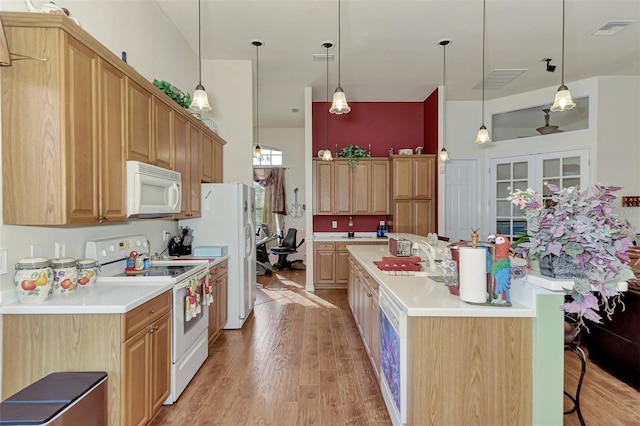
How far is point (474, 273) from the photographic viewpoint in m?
1.74

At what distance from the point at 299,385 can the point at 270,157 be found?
6.47 metres

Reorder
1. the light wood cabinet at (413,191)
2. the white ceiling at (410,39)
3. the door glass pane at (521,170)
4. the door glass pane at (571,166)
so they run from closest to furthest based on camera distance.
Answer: the white ceiling at (410,39), the door glass pane at (571,166), the light wood cabinet at (413,191), the door glass pane at (521,170)

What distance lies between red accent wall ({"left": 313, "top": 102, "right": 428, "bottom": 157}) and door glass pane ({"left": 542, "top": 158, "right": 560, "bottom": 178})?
1.98m

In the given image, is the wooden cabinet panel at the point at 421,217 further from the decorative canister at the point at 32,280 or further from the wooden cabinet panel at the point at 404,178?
the decorative canister at the point at 32,280

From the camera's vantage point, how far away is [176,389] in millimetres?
2404

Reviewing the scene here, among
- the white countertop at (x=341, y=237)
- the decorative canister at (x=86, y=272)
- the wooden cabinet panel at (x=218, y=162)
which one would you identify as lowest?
the white countertop at (x=341, y=237)

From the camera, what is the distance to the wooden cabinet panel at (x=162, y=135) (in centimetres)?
265

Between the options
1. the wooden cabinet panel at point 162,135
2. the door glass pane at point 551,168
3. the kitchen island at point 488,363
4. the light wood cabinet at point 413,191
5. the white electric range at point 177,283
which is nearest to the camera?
the kitchen island at point 488,363

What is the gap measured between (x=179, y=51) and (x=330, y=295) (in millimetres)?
4050

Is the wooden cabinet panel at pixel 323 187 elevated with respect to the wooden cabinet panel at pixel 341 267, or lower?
elevated

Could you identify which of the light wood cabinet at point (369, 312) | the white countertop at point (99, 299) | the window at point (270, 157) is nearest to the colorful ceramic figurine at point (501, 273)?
the light wood cabinet at point (369, 312)

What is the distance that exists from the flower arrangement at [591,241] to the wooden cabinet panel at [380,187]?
14.7 feet

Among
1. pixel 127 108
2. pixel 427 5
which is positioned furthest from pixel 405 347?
pixel 427 5

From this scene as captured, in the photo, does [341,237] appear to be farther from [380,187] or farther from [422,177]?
[422,177]
